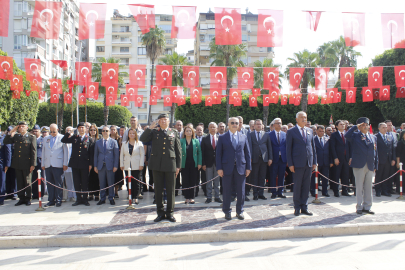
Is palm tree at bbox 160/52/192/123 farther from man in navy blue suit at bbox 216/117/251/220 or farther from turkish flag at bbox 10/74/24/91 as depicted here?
man in navy blue suit at bbox 216/117/251/220

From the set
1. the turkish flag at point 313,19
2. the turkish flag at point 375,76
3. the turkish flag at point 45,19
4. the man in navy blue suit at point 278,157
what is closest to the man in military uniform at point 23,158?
the turkish flag at point 45,19

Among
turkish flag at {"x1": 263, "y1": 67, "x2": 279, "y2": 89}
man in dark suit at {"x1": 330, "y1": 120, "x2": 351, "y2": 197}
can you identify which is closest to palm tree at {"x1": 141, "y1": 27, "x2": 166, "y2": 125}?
turkish flag at {"x1": 263, "y1": 67, "x2": 279, "y2": 89}

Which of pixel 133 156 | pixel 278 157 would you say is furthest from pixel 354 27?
pixel 133 156

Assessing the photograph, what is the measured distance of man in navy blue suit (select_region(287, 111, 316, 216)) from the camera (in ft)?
21.9

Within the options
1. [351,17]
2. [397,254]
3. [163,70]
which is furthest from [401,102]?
[397,254]

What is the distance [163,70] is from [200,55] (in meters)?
53.8

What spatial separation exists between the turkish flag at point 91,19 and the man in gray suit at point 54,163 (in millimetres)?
3212

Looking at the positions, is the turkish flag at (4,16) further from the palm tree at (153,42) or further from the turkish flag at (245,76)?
the palm tree at (153,42)

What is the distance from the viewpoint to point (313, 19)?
9.91 metres

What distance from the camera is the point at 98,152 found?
27.5 feet

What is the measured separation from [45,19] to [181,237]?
7.75m

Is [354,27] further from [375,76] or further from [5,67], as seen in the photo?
[5,67]

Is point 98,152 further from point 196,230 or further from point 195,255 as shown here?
point 195,255

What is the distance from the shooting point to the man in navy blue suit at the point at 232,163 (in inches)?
254
